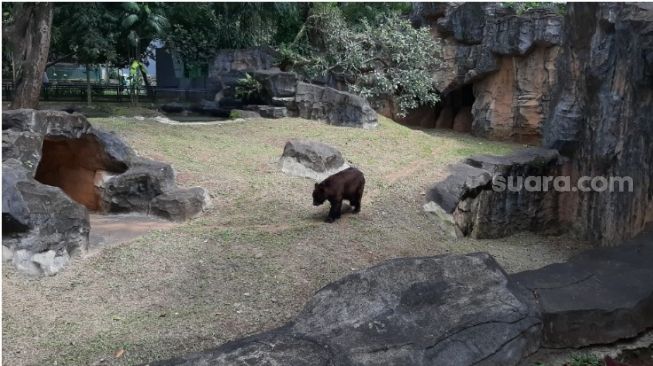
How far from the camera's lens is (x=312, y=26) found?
21922 millimetres

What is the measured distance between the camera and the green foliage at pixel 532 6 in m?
17.7

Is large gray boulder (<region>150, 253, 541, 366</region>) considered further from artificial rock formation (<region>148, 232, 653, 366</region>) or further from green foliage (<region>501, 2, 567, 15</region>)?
green foliage (<region>501, 2, 567, 15</region>)

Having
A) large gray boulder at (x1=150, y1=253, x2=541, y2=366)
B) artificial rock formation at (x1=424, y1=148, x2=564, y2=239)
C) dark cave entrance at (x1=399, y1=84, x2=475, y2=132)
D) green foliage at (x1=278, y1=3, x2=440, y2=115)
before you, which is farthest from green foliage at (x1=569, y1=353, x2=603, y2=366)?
dark cave entrance at (x1=399, y1=84, x2=475, y2=132)

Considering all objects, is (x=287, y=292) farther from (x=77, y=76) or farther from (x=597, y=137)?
(x=77, y=76)

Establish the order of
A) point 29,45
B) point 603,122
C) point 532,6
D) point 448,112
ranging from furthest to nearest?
point 448,112
point 532,6
point 29,45
point 603,122

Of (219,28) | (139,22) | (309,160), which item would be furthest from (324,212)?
(139,22)

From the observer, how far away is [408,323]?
420 cm

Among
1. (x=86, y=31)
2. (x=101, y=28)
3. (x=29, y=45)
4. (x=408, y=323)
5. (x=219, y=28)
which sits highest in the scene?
(x=219, y=28)

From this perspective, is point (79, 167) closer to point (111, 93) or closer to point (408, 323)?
point (408, 323)

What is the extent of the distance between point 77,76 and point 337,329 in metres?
34.4

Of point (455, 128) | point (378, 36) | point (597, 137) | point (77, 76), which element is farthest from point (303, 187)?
point (77, 76)

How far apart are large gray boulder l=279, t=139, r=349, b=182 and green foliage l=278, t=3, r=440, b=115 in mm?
8092

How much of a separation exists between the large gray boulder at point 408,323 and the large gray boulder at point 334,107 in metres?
10.8

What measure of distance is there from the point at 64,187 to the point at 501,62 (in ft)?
46.0
